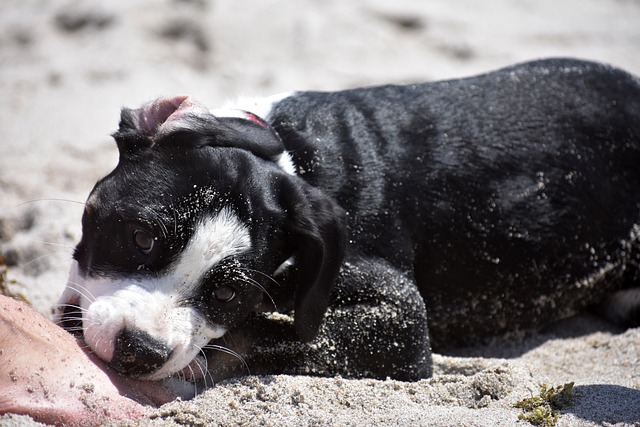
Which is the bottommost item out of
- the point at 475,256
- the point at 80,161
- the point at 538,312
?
the point at 80,161

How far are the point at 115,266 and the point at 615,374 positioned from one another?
7.97 feet

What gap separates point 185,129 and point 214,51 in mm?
4075

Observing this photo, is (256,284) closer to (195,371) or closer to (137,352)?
(195,371)

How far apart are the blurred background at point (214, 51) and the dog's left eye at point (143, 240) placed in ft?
7.43

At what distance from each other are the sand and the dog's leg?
16 cm

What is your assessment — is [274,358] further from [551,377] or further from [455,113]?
[455,113]

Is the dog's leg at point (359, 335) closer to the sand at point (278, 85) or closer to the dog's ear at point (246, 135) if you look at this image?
the sand at point (278, 85)

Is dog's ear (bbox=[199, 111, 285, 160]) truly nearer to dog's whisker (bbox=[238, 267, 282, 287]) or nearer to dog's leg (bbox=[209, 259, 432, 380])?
dog's whisker (bbox=[238, 267, 282, 287])

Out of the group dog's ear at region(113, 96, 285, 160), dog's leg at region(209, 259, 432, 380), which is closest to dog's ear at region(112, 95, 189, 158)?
dog's ear at region(113, 96, 285, 160)

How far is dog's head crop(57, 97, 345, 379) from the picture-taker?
344 cm

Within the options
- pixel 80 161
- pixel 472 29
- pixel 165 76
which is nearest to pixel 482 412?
pixel 80 161

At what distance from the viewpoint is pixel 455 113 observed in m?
A: 4.67

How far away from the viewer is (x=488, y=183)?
4.58 m

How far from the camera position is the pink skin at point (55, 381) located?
10.3 feet
